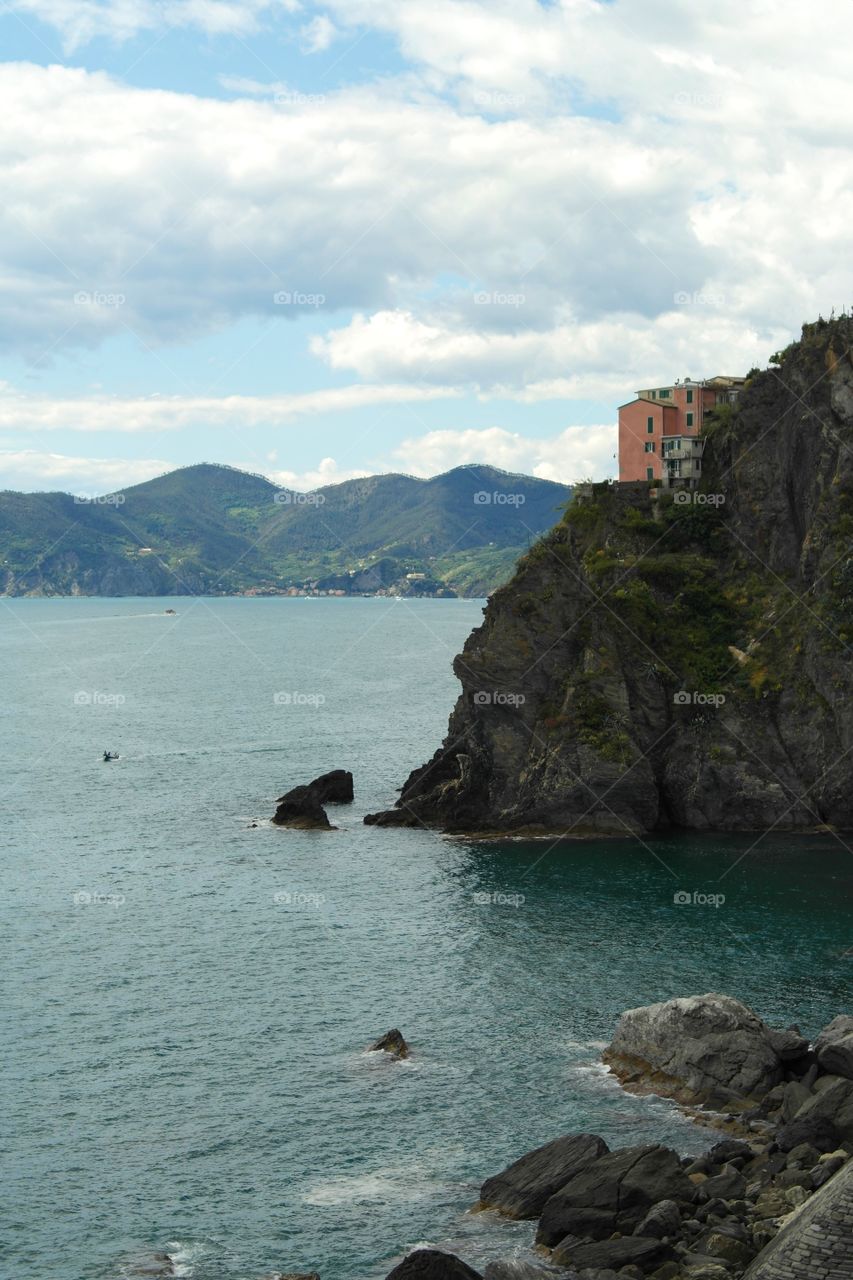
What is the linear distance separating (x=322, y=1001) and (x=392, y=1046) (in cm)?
780

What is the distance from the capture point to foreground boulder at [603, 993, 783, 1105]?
5281 centimetres

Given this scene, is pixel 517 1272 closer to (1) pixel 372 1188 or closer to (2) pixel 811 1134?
(1) pixel 372 1188

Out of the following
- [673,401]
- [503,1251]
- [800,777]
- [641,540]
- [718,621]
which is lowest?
[503,1251]

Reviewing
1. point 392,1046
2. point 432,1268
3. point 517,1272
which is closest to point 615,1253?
point 517,1272

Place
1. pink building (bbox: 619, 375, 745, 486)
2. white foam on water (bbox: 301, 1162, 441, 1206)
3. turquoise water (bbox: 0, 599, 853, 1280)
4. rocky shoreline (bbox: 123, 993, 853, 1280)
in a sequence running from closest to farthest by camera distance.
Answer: rocky shoreline (bbox: 123, 993, 853, 1280) < turquoise water (bbox: 0, 599, 853, 1280) < white foam on water (bbox: 301, 1162, 441, 1206) < pink building (bbox: 619, 375, 745, 486)

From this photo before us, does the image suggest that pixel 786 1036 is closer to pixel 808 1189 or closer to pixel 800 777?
pixel 808 1189

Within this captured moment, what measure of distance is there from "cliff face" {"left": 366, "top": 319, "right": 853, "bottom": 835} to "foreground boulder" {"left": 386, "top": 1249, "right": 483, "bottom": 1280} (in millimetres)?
59003

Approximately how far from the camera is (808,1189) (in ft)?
139

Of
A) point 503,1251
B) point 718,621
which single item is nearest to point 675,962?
point 503,1251

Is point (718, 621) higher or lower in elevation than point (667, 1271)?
higher

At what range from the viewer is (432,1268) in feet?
123

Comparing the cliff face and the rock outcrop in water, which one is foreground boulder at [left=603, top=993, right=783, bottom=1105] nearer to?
the cliff face

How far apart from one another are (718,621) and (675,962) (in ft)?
132

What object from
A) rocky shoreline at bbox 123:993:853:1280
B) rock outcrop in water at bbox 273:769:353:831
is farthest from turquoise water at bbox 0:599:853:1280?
rocky shoreline at bbox 123:993:853:1280
